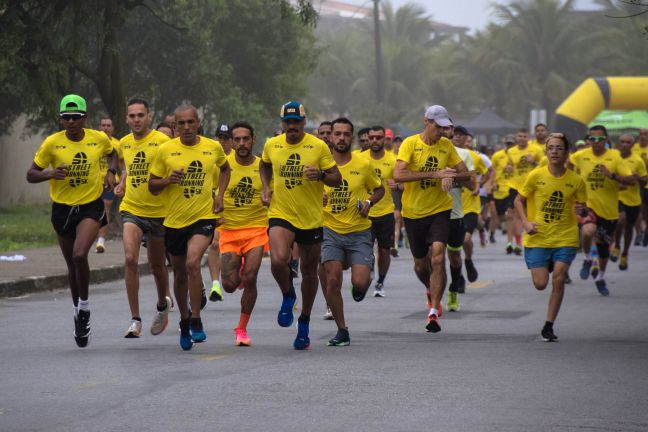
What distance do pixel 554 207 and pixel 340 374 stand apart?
364 centimetres

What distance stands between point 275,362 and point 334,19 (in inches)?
5376

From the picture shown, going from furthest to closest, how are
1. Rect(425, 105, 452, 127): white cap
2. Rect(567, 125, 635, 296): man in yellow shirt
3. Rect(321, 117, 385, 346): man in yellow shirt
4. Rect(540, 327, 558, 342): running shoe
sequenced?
Rect(567, 125, 635, 296): man in yellow shirt < Rect(425, 105, 452, 127): white cap < Rect(540, 327, 558, 342): running shoe < Rect(321, 117, 385, 346): man in yellow shirt

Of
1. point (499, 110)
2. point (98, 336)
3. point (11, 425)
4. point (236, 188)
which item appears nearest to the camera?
point (11, 425)

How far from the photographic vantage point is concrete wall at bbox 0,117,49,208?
4322 centimetres

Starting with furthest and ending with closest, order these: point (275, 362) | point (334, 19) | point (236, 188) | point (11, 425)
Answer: point (334, 19) → point (236, 188) → point (275, 362) → point (11, 425)

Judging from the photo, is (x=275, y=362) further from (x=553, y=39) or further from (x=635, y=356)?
(x=553, y=39)

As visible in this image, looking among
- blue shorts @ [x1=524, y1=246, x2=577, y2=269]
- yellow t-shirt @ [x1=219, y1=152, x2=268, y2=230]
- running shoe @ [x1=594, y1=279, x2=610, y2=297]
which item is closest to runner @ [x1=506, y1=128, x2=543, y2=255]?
running shoe @ [x1=594, y1=279, x2=610, y2=297]

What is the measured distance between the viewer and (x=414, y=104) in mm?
79625

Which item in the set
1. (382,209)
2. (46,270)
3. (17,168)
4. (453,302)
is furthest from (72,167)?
(17,168)

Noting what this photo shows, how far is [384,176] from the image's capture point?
17234 millimetres

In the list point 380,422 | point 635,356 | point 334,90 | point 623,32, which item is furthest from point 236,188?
point 334,90

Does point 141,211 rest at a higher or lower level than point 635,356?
higher

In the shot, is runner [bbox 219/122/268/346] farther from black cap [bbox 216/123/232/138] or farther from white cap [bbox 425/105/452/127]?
black cap [bbox 216/123/232/138]

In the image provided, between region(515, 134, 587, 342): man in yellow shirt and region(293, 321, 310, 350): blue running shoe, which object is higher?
region(515, 134, 587, 342): man in yellow shirt
